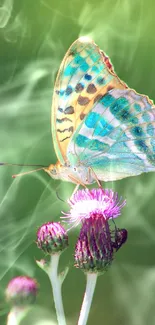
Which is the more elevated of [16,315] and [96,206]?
[96,206]

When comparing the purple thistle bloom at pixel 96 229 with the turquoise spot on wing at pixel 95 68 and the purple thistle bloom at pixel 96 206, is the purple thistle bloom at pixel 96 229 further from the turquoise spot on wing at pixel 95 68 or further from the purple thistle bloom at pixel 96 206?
the turquoise spot on wing at pixel 95 68

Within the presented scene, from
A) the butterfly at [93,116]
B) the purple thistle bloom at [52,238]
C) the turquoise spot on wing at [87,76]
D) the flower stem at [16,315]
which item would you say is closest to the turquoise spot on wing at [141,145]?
the butterfly at [93,116]

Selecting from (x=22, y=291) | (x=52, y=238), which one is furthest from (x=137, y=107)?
(x=22, y=291)

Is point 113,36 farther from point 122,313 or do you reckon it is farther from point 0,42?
point 122,313

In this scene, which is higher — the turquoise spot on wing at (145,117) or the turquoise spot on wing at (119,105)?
the turquoise spot on wing at (119,105)

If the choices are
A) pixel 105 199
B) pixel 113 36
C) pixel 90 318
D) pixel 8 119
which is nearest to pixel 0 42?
pixel 8 119

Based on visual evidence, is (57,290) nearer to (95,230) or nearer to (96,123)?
(95,230)
